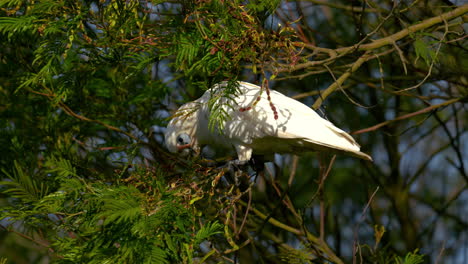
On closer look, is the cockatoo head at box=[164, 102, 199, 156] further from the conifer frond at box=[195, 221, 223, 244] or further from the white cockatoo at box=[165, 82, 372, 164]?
the conifer frond at box=[195, 221, 223, 244]

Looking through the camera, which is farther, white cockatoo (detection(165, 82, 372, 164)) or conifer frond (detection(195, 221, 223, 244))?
white cockatoo (detection(165, 82, 372, 164))

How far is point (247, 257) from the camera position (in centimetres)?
425

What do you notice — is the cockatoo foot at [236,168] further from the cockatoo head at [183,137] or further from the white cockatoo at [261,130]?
the cockatoo head at [183,137]

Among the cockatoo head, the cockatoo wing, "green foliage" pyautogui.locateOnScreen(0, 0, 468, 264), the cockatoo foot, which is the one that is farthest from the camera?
the cockatoo head

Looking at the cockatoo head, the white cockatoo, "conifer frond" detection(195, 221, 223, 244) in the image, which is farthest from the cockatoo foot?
"conifer frond" detection(195, 221, 223, 244)

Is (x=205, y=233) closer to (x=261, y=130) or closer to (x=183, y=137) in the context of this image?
(x=261, y=130)

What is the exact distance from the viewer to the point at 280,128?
245cm

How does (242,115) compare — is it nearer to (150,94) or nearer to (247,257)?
(150,94)

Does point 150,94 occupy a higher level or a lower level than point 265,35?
lower

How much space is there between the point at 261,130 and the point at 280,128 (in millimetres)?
88

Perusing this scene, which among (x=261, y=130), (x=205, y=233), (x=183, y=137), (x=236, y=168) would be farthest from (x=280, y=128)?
(x=205, y=233)

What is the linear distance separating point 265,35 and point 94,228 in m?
0.87

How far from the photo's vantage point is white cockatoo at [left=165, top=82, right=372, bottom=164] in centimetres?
240

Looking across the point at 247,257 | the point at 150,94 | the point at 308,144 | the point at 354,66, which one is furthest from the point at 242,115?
the point at 247,257
